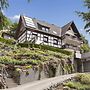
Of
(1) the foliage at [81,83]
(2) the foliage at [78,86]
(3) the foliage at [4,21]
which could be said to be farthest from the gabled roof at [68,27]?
(3) the foliage at [4,21]

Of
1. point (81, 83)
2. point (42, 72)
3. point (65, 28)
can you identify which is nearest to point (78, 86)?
point (81, 83)

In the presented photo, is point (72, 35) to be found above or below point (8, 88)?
above

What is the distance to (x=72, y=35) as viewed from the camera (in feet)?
172

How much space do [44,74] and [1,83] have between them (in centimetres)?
771

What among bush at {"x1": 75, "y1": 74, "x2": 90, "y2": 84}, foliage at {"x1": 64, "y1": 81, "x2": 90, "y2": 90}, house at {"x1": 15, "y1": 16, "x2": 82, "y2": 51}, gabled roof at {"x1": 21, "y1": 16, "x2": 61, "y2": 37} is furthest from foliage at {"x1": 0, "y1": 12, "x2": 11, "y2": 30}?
gabled roof at {"x1": 21, "y1": 16, "x2": 61, "y2": 37}

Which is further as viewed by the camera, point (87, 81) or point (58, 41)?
point (58, 41)

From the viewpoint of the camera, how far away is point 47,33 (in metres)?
48.2

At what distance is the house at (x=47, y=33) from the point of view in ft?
151

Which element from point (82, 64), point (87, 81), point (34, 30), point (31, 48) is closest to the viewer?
point (87, 81)

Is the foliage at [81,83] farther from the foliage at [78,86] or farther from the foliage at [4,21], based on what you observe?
the foliage at [4,21]

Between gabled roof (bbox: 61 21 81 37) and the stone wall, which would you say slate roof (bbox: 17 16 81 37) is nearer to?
gabled roof (bbox: 61 21 81 37)

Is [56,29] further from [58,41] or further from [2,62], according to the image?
[2,62]

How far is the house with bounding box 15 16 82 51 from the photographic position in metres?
45.9

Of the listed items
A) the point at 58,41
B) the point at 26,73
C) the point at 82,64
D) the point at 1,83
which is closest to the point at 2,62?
the point at 26,73
